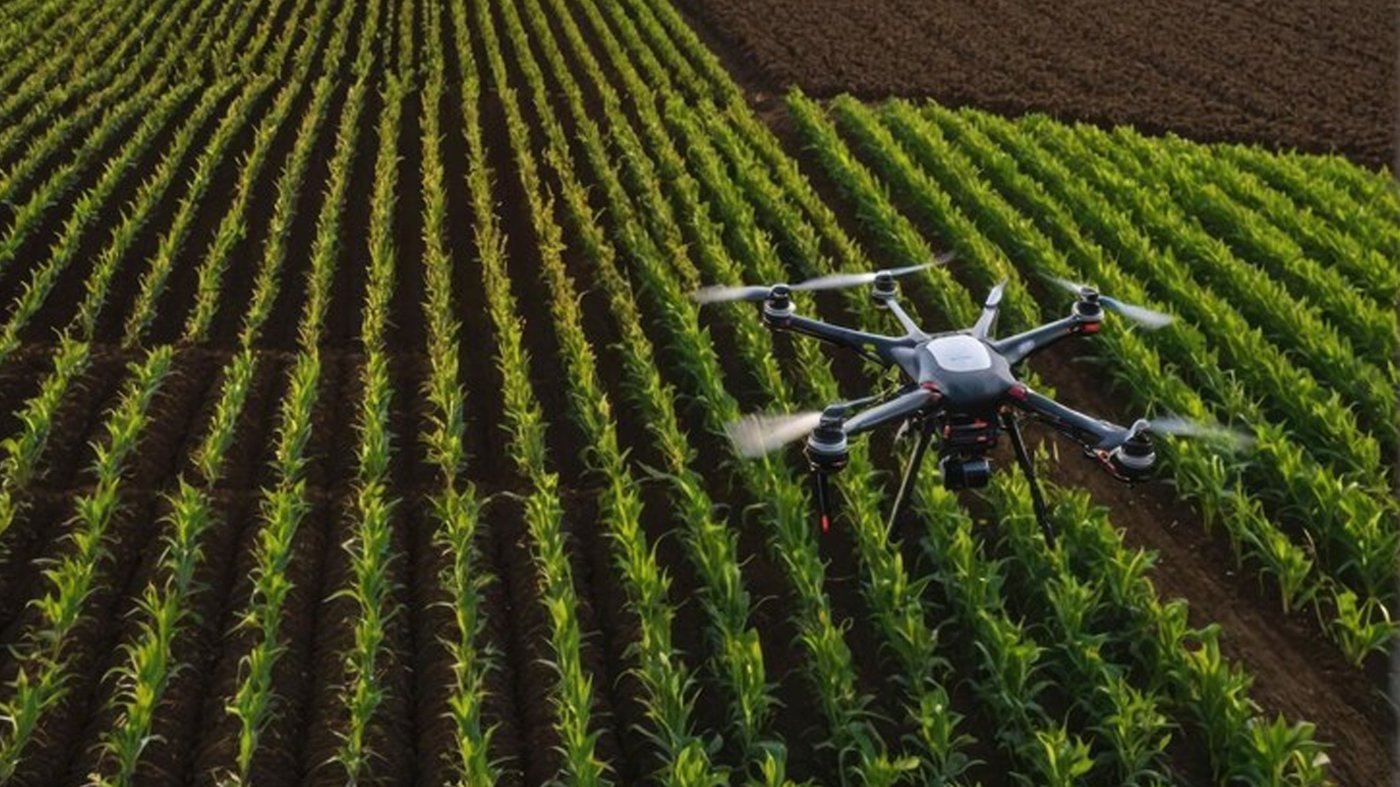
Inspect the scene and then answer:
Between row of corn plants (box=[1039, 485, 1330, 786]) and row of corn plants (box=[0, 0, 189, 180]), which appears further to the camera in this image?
row of corn plants (box=[0, 0, 189, 180])

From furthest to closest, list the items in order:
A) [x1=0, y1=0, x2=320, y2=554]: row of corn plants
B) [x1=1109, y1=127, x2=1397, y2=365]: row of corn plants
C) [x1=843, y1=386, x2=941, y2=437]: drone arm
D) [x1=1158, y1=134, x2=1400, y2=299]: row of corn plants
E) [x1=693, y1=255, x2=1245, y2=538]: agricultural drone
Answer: [x1=1158, y1=134, x2=1400, y2=299]: row of corn plants → [x1=1109, y1=127, x2=1397, y2=365]: row of corn plants → [x1=0, y1=0, x2=320, y2=554]: row of corn plants → [x1=843, y1=386, x2=941, y2=437]: drone arm → [x1=693, y1=255, x2=1245, y2=538]: agricultural drone

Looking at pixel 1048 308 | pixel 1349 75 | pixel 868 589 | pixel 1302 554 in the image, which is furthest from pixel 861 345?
pixel 1349 75

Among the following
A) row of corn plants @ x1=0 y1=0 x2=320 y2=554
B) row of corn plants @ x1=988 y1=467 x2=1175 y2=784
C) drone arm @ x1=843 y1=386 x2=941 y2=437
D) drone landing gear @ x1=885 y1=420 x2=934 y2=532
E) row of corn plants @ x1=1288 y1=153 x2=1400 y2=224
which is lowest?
row of corn plants @ x1=1288 y1=153 x2=1400 y2=224

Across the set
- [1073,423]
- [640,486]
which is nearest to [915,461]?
[1073,423]

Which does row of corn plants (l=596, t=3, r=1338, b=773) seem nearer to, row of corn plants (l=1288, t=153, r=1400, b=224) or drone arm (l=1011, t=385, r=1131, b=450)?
drone arm (l=1011, t=385, r=1131, b=450)

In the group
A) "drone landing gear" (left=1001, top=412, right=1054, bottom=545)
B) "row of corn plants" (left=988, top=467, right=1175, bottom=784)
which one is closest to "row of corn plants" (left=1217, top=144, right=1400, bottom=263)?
"row of corn plants" (left=988, top=467, right=1175, bottom=784)

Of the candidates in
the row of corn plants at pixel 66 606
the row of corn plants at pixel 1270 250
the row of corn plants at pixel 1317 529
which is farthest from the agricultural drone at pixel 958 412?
the row of corn plants at pixel 1270 250

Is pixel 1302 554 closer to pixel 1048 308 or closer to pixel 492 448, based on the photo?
pixel 1048 308

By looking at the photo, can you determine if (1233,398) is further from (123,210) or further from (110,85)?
(110,85)
